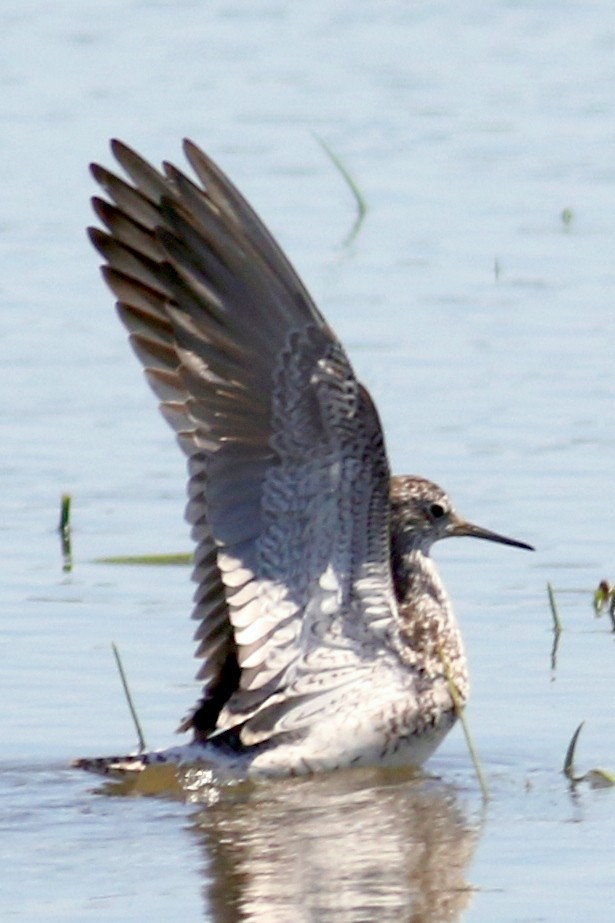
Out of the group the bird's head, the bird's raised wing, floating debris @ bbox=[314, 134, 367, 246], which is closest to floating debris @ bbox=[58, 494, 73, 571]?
the bird's head

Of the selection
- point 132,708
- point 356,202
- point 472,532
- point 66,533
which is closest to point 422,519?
point 472,532

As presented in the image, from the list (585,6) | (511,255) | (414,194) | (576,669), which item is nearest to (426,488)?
(576,669)

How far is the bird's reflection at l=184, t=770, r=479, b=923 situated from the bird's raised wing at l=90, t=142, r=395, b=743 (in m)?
0.31

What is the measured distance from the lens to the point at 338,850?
26.7 feet

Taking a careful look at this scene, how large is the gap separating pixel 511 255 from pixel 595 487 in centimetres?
333

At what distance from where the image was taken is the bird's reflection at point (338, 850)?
24.9 ft

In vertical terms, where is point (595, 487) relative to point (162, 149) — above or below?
below

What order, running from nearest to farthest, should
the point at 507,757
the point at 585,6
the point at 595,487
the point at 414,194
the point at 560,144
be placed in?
the point at 507,757 → the point at 595,487 → the point at 414,194 → the point at 560,144 → the point at 585,6

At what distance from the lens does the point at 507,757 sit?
29.5 ft

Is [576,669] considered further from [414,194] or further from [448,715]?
[414,194]

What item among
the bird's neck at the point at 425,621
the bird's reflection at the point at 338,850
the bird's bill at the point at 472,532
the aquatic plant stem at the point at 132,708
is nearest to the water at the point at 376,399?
the bird's reflection at the point at 338,850

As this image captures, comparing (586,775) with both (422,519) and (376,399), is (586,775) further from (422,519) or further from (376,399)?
(376,399)

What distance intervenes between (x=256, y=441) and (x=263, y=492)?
161 mm

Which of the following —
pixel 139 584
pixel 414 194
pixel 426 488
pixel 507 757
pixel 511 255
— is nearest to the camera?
pixel 507 757
